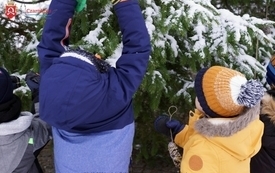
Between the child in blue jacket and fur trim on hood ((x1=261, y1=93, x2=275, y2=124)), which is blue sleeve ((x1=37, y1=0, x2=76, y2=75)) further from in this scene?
fur trim on hood ((x1=261, y1=93, x2=275, y2=124))

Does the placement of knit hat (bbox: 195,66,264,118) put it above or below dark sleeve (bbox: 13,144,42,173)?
above

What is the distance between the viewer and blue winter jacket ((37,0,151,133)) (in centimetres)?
188

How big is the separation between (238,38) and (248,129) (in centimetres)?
83

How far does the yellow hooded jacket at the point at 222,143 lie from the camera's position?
7.33ft

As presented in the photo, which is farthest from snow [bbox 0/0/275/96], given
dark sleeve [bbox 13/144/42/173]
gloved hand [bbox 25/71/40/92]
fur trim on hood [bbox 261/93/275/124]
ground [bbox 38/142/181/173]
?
ground [bbox 38/142/181/173]

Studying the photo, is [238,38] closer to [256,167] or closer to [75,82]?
[256,167]

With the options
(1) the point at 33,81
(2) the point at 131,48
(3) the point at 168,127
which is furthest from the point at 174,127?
(1) the point at 33,81

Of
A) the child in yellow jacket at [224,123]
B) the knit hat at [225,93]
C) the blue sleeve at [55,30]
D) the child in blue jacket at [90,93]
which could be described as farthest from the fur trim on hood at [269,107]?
the blue sleeve at [55,30]

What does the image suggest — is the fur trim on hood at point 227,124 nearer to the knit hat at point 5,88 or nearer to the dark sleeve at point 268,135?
the dark sleeve at point 268,135

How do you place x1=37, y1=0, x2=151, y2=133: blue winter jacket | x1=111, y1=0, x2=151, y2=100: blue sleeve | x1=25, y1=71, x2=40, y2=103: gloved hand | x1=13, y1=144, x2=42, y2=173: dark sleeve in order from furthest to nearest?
x1=25, y1=71, x2=40, y2=103: gloved hand < x1=13, y1=144, x2=42, y2=173: dark sleeve < x1=111, y1=0, x2=151, y2=100: blue sleeve < x1=37, y1=0, x2=151, y2=133: blue winter jacket

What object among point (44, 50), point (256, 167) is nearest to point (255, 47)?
point (256, 167)

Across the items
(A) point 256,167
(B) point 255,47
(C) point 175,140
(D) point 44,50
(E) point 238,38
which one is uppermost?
(D) point 44,50

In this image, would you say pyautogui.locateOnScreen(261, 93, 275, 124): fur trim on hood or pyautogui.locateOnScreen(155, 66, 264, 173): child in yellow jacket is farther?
pyautogui.locateOnScreen(261, 93, 275, 124): fur trim on hood

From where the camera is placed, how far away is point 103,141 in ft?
6.95
